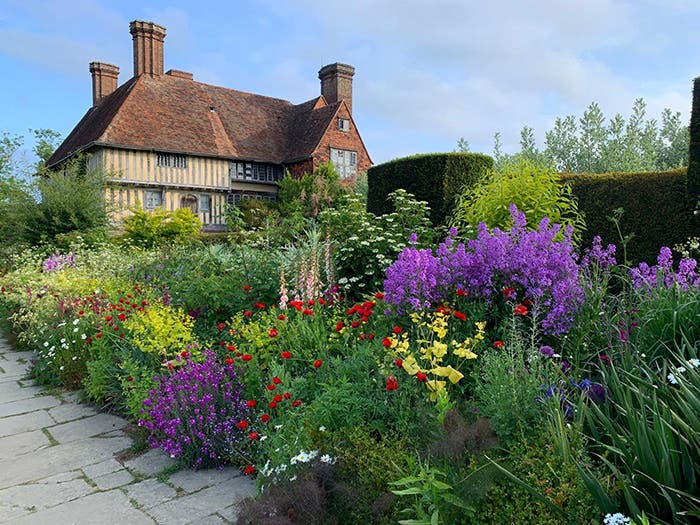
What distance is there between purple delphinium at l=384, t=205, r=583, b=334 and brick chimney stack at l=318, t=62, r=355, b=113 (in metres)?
26.7

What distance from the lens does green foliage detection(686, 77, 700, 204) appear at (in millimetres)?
6633

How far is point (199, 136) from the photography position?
82.9 ft

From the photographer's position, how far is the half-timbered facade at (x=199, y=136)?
23.2 meters

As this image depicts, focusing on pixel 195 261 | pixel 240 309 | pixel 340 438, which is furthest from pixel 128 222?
pixel 340 438

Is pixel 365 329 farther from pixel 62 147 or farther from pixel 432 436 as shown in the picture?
pixel 62 147

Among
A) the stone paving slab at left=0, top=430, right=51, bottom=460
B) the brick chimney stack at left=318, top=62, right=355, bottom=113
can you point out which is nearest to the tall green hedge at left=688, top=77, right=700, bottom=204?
the stone paving slab at left=0, top=430, right=51, bottom=460

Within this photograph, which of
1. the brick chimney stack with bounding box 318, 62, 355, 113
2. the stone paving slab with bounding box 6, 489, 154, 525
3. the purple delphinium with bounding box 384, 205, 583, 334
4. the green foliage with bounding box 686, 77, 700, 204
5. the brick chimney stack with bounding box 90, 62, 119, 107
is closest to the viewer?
the stone paving slab with bounding box 6, 489, 154, 525

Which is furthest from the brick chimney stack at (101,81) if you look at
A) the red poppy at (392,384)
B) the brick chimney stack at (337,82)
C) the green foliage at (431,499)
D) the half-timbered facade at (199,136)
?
the green foliage at (431,499)

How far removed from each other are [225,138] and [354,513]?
26.2 meters

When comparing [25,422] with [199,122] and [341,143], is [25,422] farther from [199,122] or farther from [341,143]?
[341,143]

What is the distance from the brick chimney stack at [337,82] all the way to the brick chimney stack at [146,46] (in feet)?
28.6

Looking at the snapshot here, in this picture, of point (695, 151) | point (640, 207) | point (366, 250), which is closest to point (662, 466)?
point (366, 250)

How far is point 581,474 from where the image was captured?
169 cm

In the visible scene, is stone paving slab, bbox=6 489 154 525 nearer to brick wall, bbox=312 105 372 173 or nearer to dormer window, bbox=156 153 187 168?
dormer window, bbox=156 153 187 168
